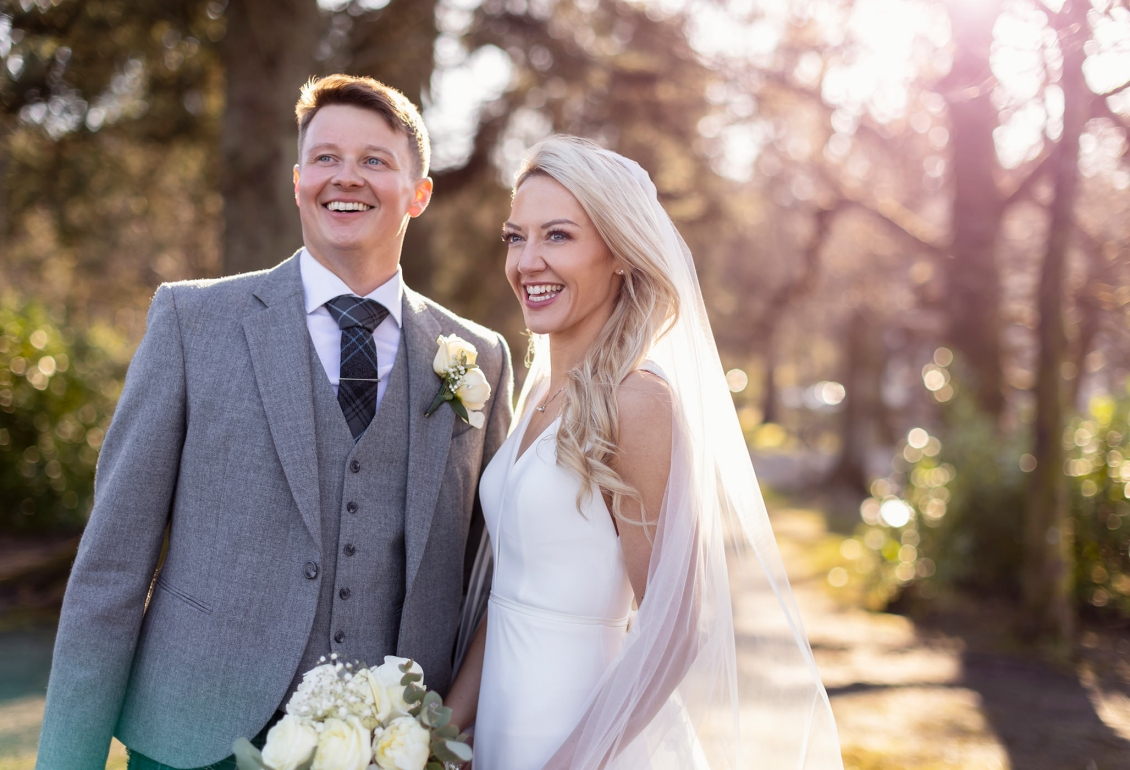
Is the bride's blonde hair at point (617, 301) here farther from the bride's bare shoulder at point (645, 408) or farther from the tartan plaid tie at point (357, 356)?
the tartan plaid tie at point (357, 356)

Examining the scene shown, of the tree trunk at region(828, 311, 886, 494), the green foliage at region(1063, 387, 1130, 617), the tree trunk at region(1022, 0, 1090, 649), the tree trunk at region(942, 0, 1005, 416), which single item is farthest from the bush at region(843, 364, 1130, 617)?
the tree trunk at region(828, 311, 886, 494)

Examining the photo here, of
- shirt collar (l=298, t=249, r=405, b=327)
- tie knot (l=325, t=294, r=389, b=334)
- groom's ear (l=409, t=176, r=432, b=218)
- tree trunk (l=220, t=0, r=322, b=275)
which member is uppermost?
tree trunk (l=220, t=0, r=322, b=275)

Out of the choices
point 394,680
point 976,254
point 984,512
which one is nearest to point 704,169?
point 976,254

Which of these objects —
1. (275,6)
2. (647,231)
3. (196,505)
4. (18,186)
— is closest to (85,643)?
(196,505)

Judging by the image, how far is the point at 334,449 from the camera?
2.54 meters

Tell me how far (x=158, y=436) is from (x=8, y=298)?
32.4ft

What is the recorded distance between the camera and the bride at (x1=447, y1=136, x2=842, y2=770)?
2447mm

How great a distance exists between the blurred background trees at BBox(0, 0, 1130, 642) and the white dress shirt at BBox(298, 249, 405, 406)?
3.95 metres

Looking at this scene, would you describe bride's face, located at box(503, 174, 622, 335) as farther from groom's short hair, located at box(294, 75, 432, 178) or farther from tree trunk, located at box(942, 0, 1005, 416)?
tree trunk, located at box(942, 0, 1005, 416)

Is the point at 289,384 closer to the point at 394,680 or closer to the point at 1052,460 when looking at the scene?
the point at 394,680

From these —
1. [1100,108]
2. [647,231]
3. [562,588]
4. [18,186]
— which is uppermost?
[1100,108]

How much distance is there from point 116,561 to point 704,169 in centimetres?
969

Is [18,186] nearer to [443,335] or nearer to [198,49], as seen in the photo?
[198,49]

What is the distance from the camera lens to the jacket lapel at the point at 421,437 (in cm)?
260
